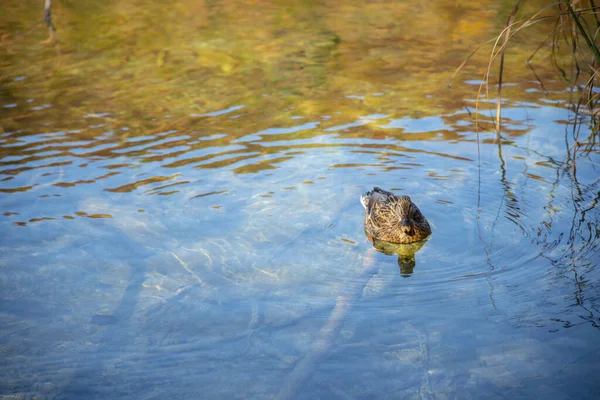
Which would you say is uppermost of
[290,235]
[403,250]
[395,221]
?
[395,221]

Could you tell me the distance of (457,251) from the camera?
657 centimetres

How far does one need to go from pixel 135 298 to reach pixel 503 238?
401cm

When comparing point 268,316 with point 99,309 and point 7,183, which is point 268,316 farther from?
point 7,183

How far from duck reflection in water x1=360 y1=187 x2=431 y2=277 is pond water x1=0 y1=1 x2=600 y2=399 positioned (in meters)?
0.17

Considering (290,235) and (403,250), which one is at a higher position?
(290,235)

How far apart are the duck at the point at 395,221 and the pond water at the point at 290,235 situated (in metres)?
0.22

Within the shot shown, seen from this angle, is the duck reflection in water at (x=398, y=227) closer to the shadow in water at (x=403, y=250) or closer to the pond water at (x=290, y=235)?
the shadow in water at (x=403, y=250)

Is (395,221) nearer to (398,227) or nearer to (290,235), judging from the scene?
(398,227)

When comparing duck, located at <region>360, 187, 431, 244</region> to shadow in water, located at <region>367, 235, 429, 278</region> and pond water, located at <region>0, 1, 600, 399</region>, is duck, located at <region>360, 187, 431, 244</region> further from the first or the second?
pond water, located at <region>0, 1, 600, 399</region>

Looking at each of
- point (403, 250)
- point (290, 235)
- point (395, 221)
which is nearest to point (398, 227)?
point (395, 221)

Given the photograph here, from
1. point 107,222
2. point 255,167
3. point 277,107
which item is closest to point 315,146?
point 255,167

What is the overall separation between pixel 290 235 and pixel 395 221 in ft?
4.07

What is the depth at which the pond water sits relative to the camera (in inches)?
197

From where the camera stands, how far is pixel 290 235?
706 centimetres
